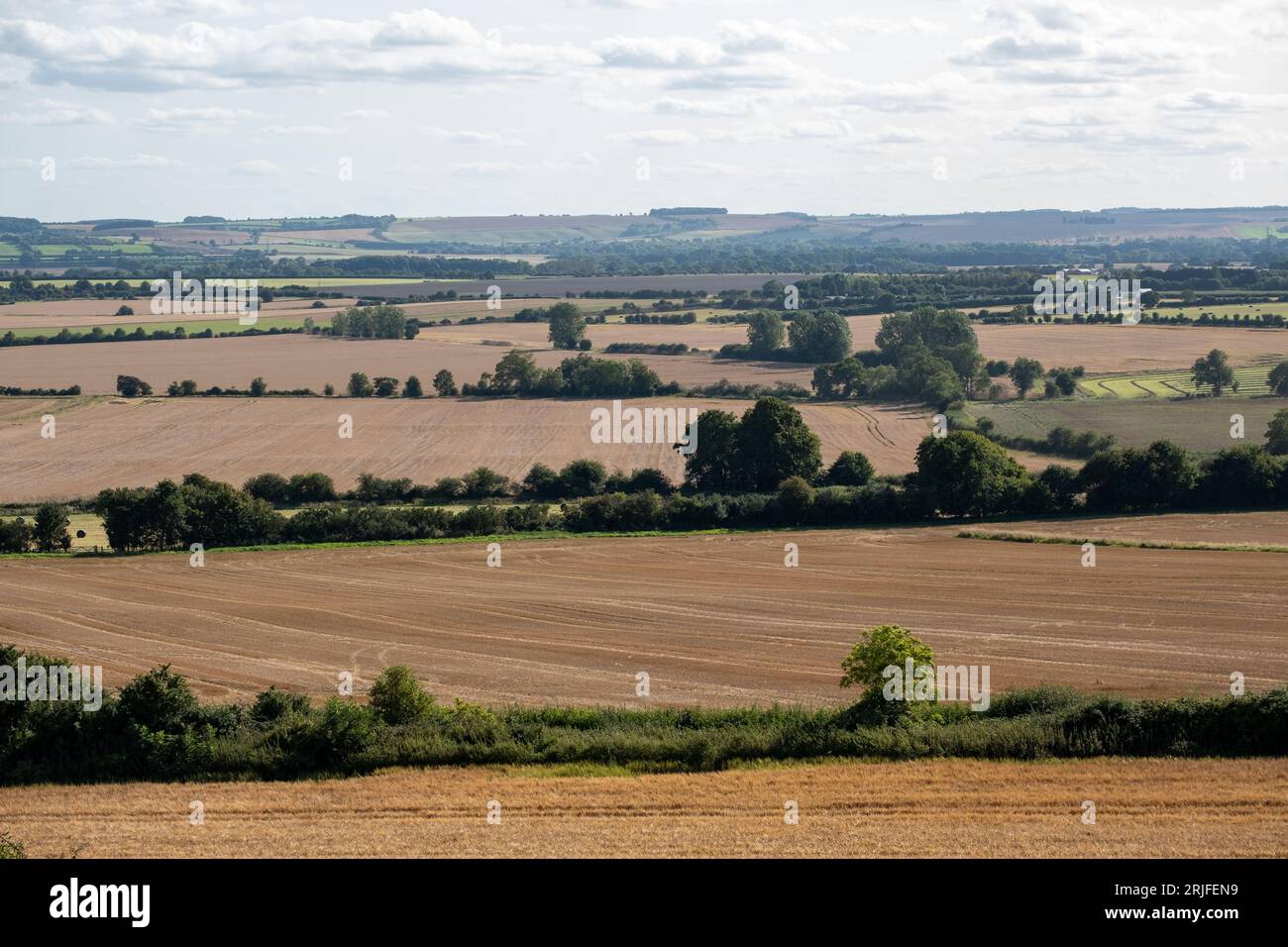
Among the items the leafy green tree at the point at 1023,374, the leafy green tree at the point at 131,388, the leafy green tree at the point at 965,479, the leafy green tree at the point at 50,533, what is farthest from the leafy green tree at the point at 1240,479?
the leafy green tree at the point at 131,388

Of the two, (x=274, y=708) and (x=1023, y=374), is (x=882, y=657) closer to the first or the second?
(x=274, y=708)

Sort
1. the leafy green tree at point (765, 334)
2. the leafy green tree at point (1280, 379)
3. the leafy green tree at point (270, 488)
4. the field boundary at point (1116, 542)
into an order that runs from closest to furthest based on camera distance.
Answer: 1. the field boundary at point (1116, 542)
2. the leafy green tree at point (270, 488)
3. the leafy green tree at point (1280, 379)
4. the leafy green tree at point (765, 334)

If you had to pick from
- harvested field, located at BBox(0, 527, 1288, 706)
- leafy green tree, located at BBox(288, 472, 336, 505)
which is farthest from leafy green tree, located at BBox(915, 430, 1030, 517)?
leafy green tree, located at BBox(288, 472, 336, 505)

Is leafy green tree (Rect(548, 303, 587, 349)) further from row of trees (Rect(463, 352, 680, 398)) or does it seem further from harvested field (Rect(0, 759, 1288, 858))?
harvested field (Rect(0, 759, 1288, 858))

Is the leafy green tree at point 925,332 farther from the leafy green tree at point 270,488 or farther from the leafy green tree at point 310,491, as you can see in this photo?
the leafy green tree at point 270,488

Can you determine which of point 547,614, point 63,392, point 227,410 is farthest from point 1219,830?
A: point 63,392

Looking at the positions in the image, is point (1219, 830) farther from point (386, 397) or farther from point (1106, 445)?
point (386, 397)
